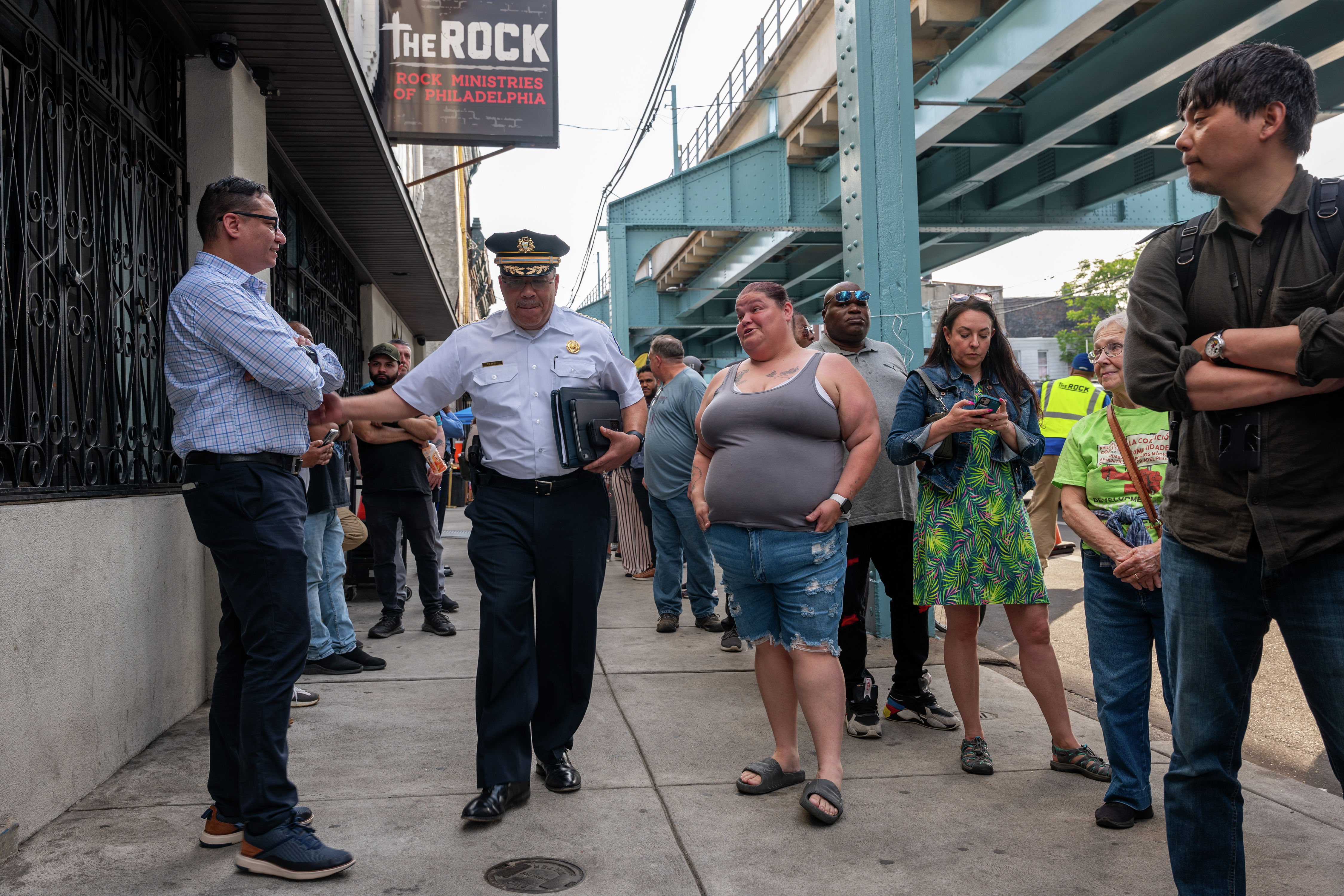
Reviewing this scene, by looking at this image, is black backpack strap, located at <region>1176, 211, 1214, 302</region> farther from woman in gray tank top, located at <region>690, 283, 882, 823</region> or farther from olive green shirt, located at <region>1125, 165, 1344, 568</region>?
woman in gray tank top, located at <region>690, 283, 882, 823</region>

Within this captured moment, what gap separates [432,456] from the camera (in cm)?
747

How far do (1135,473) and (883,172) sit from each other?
3.80m

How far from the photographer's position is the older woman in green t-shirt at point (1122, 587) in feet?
11.4

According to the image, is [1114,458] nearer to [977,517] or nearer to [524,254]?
[977,517]

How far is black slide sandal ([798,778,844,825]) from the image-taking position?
3.49 meters

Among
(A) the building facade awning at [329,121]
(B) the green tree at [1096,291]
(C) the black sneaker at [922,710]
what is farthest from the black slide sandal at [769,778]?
(B) the green tree at [1096,291]

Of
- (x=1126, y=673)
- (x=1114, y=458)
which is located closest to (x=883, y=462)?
(x=1114, y=458)

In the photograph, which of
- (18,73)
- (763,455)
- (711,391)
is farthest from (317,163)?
(763,455)

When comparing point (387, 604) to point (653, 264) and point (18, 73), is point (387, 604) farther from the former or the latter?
point (653, 264)

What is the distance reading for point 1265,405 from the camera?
2.20 metres

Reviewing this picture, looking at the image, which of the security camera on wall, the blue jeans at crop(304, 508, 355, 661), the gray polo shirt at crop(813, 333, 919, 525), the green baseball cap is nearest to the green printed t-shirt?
the gray polo shirt at crop(813, 333, 919, 525)

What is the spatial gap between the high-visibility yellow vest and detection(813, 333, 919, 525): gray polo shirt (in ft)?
10.3

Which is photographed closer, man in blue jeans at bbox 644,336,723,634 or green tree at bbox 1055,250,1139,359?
man in blue jeans at bbox 644,336,723,634

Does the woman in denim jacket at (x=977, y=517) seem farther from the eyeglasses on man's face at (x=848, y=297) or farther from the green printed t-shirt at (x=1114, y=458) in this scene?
the eyeglasses on man's face at (x=848, y=297)
